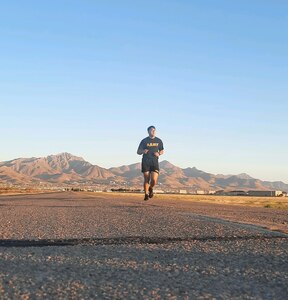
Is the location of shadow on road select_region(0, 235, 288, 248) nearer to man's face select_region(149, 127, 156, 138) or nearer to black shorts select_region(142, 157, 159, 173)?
black shorts select_region(142, 157, 159, 173)

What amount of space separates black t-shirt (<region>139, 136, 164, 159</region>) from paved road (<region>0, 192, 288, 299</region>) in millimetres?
7929

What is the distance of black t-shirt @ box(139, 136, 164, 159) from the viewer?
584 inches

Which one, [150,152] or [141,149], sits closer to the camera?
[150,152]

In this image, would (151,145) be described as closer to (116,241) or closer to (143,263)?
(116,241)

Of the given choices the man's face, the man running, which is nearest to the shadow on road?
the man running

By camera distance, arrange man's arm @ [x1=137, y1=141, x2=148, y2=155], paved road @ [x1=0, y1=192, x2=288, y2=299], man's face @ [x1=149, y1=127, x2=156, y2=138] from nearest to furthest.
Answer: paved road @ [x1=0, y1=192, x2=288, y2=299] → man's arm @ [x1=137, y1=141, x2=148, y2=155] → man's face @ [x1=149, y1=127, x2=156, y2=138]

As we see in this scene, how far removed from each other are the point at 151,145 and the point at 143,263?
35.7 ft

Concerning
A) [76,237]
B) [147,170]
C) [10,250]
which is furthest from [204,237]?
[147,170]

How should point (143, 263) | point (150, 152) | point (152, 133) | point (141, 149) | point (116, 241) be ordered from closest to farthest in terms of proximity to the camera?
point (143, 263)
point (116, 241)
point (150, 152)
point (141, 149)
point (152, 133)

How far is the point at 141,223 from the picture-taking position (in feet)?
26.1

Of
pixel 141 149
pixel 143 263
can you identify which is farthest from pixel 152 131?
pixel 143 263

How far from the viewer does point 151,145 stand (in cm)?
1490

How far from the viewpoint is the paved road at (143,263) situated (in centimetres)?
311

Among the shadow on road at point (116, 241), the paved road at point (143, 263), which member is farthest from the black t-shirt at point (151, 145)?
the shadow on road at point (116, 241)
